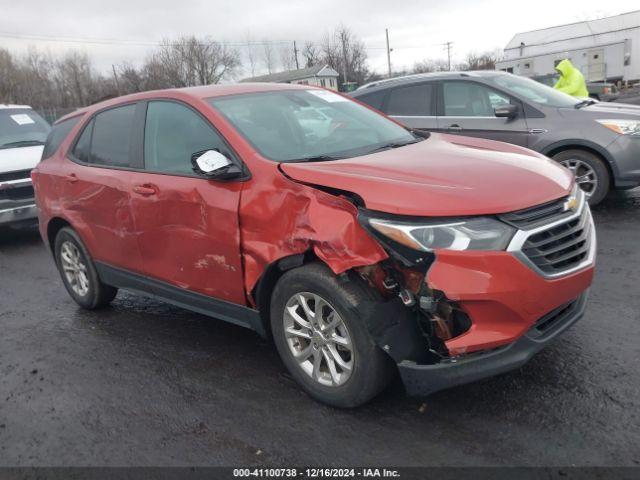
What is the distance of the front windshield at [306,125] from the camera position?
347cm

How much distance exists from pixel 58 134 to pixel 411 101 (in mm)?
4570

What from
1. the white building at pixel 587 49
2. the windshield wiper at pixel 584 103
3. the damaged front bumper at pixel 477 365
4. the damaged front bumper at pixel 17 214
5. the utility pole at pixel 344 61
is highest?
the utility pole at pixel 344 61

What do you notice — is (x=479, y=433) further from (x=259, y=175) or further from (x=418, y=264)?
(x=259, y=175)

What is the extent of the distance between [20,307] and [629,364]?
5.13 meters

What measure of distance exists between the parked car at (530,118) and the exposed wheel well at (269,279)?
458cm

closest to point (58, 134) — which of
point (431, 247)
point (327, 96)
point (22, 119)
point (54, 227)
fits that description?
point (54, 227)

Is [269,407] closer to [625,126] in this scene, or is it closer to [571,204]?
[571,204]

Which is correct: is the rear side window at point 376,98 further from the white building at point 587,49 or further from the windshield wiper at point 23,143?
the white building at point 587,49

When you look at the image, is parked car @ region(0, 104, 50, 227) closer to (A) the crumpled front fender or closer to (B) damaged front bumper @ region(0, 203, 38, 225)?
(B) damaged front bumper @ region(0, 203, 38, 225)

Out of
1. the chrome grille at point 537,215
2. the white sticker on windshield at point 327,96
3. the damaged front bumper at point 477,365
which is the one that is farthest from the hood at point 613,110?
the damaged front bumper at point 477,365

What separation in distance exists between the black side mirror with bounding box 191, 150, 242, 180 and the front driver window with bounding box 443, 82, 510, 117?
4.81 m

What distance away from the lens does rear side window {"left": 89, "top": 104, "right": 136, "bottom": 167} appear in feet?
13.8

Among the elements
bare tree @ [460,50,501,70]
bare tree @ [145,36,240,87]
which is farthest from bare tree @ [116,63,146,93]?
bare tree @ [460,50,501,70]

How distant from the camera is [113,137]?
14.4ft
